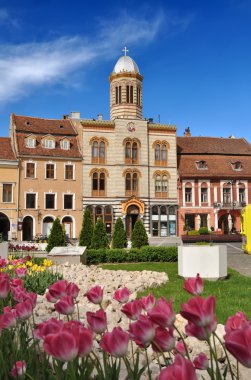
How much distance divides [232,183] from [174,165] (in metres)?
6.60

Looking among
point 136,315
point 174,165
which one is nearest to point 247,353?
point 136,315

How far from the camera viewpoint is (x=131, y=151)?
42.3m

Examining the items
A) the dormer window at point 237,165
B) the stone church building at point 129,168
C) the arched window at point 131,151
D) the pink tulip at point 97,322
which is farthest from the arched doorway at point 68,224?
the pink tulip at point 97,322

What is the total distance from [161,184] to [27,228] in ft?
47.7

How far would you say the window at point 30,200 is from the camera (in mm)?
39031

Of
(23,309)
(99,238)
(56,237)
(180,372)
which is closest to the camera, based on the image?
(180,372)

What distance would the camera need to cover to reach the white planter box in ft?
40.4

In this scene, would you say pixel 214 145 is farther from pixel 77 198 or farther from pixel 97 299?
pixel 97 299

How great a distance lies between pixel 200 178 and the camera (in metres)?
43.2

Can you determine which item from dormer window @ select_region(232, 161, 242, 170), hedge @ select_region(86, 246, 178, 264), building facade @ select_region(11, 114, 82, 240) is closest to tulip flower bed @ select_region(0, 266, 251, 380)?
hedge @ select_region(86, 246, 178, 264)

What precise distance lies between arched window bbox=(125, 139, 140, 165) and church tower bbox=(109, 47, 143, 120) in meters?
3.16

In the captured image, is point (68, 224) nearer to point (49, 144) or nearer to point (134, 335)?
point (49, 144)

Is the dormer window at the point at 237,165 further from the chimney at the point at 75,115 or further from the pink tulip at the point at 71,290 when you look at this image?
the pink tulip at the point at 71,290

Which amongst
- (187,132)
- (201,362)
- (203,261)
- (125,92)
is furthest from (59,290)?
(187,132)
